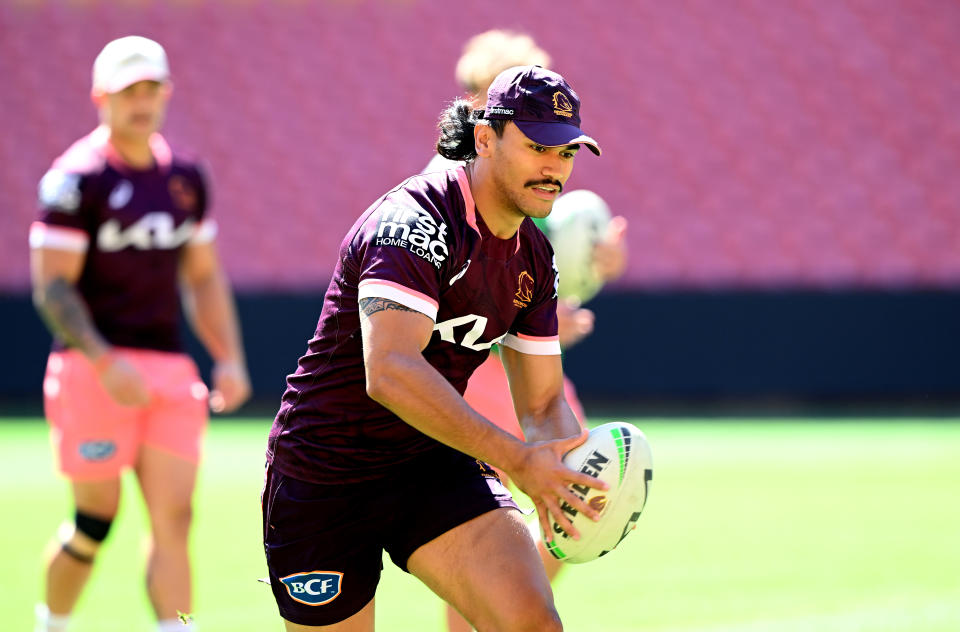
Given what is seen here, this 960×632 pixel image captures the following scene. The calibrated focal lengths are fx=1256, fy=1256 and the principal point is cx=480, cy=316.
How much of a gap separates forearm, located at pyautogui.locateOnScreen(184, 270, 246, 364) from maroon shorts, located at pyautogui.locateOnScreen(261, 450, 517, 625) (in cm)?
240

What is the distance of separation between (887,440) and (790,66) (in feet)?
21.0

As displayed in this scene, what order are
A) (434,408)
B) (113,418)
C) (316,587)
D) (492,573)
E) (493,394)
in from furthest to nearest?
(113,418), (493,394), (316,587), (492,573), (434,408)

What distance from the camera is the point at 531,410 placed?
436 centimetres

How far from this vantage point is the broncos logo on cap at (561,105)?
388 cm

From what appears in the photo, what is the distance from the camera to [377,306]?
145 inches

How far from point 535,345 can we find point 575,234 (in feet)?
5.53

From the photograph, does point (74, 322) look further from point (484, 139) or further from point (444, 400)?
point (444, 400)

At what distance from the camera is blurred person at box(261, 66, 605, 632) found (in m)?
3.68

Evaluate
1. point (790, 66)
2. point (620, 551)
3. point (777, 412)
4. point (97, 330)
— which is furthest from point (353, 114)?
point (97, 330)

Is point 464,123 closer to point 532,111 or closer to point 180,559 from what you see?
point 532,111

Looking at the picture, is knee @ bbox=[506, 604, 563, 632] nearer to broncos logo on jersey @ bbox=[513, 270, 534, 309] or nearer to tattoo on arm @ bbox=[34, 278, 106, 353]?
broncos logo on jersey @ bbox=[513, 270, 534, 309]

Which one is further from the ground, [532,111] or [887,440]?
[532,111]

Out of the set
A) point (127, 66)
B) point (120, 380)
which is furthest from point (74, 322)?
point (127, 66)

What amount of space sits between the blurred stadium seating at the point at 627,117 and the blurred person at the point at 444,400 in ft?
42.6
